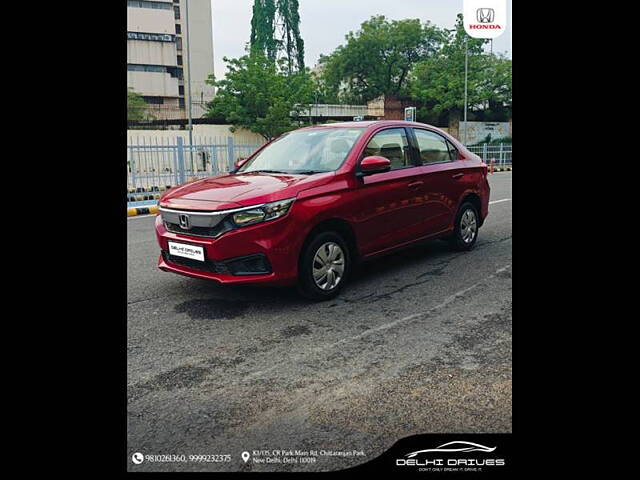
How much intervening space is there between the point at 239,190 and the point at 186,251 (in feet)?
1.99

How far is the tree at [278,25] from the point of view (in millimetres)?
2698

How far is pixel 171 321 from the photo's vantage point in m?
3.87

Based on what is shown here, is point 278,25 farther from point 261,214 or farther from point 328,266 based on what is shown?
point 328,266

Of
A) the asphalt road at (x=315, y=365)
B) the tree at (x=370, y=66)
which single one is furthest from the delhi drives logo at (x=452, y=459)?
the tree at (x=370, y=66)

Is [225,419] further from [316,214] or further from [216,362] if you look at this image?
[316,214]

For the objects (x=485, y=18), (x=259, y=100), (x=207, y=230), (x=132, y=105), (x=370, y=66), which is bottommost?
(x=207, y=230)

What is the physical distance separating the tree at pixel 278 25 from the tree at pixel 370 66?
20041mm

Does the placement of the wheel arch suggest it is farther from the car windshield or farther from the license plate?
the license plate

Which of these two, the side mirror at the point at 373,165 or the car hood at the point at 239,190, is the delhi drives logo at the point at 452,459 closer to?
the car hood at the point at 239,190

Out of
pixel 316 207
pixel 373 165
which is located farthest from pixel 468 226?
pixel 316 207

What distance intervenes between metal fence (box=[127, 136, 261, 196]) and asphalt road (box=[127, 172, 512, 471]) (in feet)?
30.8

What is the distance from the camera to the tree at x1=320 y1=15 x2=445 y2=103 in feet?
80.8

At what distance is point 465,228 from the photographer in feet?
19.4
